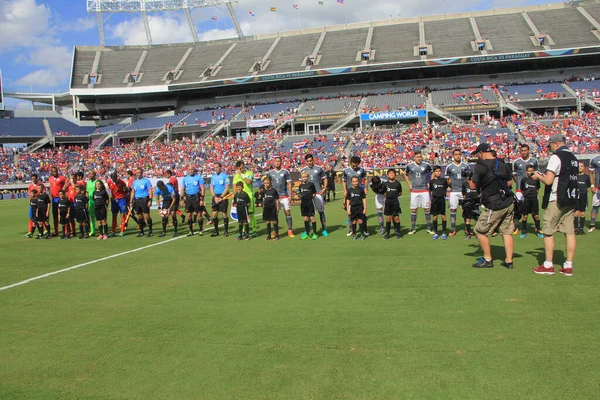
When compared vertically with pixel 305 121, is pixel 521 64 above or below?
above

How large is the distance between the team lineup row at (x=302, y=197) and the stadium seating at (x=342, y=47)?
4620cm


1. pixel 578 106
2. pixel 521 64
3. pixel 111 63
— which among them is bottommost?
pixel 578 106

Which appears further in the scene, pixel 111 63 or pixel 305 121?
pixel 111 63

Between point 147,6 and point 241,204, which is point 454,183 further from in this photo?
point 147,6

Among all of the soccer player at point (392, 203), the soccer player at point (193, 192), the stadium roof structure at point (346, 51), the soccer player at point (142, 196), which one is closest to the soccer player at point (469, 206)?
the soccer player at point (392, 203)

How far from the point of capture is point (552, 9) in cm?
5884

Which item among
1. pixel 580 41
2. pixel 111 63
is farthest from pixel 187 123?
pixel 580 41

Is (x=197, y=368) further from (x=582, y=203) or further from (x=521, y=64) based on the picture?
(x=521, y=64)

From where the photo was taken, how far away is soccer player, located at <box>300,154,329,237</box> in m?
11.6

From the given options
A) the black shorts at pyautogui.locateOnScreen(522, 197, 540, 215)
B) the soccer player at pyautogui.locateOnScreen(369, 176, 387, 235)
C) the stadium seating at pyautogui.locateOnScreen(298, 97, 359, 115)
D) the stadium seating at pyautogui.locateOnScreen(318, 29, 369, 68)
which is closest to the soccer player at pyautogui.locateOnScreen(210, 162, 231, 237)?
the soccer player at pyautogui.locateOnScreen(369, 176, 387, 235)

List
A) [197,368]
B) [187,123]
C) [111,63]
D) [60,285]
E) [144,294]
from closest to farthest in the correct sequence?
1. [197,368]
2. [144,294]
3. [60,285]
4. [187,123]
5. [111,63]

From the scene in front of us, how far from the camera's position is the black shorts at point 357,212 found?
10.8 metres

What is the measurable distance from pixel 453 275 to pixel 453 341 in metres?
2.71

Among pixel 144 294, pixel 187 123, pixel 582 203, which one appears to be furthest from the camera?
pixel 187 123
